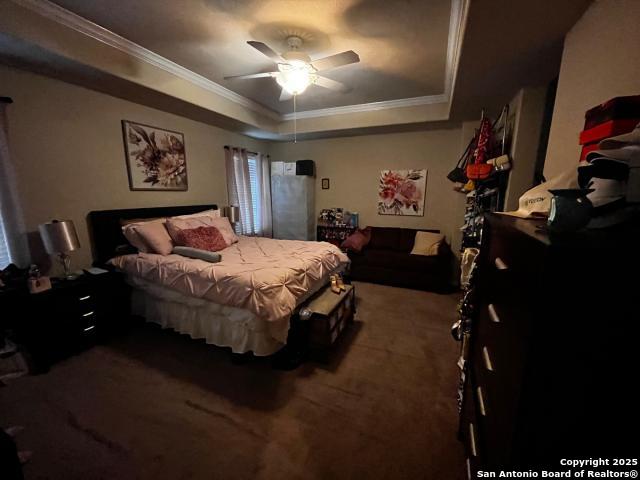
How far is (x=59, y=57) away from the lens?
195cm

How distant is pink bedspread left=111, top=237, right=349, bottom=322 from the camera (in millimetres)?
1914

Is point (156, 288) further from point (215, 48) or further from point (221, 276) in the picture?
point (215, 48)

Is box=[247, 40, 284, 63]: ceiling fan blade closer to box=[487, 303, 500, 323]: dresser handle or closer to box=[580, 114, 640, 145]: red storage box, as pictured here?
box=[580, 114, 640, 145]: red storage box

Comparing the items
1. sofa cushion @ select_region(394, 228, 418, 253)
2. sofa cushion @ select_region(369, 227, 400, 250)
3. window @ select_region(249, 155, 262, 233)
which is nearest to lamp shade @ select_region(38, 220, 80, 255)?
window @ select_region(249, 155, 262, 233)

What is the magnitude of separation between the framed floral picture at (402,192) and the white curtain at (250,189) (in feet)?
7.06

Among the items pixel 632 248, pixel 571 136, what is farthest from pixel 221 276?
pixel 571 136

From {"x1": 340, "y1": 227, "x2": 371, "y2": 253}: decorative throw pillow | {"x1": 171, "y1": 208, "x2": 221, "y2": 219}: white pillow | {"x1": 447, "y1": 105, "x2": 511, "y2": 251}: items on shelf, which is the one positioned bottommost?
{"x1": 340, "y1": 227, "x2": 371, "y2": 253}: decorative throw pillow

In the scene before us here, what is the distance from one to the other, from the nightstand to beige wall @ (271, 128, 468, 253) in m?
3.42

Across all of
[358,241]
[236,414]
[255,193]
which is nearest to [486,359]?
[236,414]

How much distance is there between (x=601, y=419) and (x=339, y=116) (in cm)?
409

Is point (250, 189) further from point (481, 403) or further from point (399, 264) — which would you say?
point (481, 403)

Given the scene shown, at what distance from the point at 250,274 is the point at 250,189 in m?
2.93

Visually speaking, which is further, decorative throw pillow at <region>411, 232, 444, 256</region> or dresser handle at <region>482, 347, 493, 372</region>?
decorative throw pillow at <region>411, 232, 444, 256</region>

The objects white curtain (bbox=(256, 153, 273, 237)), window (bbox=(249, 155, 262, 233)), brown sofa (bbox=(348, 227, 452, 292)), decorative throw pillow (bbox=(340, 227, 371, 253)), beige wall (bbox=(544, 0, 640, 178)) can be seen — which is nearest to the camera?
beige wall (bbox=(544, 0, 640, 178))
